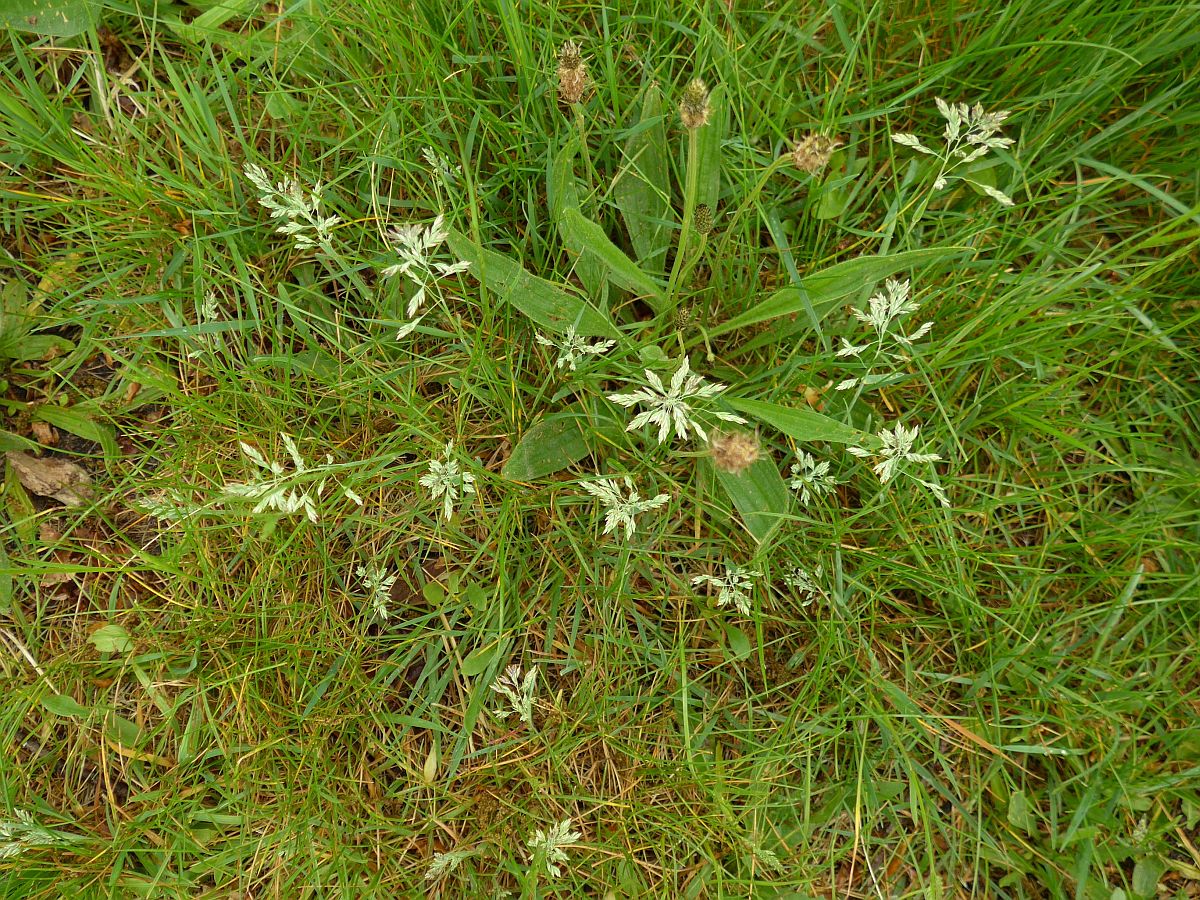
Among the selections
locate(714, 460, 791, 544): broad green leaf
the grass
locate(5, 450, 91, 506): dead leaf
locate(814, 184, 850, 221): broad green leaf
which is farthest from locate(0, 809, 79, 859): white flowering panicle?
locate(814, 184, 850, 221): broad green leaf

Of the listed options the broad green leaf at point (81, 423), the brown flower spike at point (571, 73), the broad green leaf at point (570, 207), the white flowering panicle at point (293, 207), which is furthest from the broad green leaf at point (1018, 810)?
the broad green leaf at point (81, 423)

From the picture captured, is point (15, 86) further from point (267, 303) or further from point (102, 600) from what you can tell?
point (102, 600)

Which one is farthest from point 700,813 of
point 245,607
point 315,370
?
point 315,370

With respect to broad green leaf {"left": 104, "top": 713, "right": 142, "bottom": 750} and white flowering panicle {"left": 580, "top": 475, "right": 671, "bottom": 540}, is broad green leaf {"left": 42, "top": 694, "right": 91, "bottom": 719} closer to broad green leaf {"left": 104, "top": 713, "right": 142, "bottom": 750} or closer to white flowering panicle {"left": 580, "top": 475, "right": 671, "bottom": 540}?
broad green leaf {"left": 104, "top": 713, "right": 142, "bottom": 750}

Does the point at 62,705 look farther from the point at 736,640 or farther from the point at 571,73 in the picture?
the point at 571,73

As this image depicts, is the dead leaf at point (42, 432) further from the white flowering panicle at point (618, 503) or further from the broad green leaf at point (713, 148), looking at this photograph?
the broad green leaf at point (713, 148)

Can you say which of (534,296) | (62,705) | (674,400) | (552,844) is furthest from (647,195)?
(62,705)
